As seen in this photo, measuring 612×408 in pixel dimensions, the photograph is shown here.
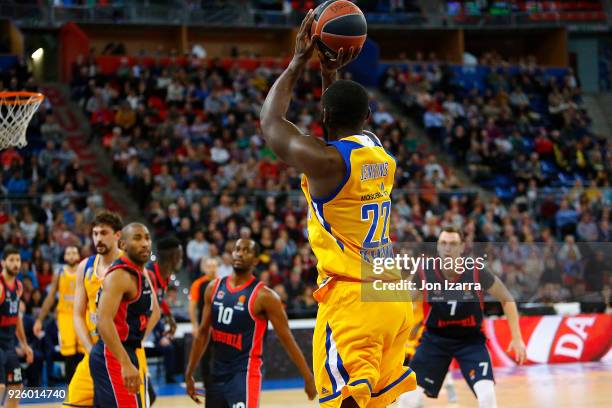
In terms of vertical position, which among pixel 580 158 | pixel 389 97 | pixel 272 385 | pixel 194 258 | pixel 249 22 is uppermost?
pixel 249 22

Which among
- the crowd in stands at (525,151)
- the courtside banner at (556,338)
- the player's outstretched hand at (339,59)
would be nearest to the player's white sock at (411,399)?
the player's outstretched hand at (339,59)

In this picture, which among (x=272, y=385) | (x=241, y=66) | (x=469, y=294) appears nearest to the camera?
(x=469, y=294)

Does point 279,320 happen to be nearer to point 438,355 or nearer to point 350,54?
point 438,355

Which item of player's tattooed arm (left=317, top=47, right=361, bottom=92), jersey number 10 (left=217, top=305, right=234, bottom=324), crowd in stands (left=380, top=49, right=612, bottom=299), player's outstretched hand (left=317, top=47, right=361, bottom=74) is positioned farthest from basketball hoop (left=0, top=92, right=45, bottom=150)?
crowd in stands (left=380, top=49, right=612, bottom=299)

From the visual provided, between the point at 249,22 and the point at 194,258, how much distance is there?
11.2 metres

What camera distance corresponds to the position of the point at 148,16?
23.0m

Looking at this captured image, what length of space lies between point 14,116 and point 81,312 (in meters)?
1.71

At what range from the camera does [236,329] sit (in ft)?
22.0

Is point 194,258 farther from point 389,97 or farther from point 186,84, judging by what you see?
point 389,97

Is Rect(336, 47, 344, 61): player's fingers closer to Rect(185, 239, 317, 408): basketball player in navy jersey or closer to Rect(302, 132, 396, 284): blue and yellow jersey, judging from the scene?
Rect(302, 132, 396, 284): blue and yellow jersey

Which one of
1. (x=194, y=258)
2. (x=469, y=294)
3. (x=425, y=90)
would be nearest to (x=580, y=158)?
(x=425, y=90)

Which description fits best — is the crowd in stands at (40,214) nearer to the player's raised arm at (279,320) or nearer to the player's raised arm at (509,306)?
the player's raised arm at (279,320)

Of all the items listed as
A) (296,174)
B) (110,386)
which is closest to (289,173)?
Answer: (296,174)

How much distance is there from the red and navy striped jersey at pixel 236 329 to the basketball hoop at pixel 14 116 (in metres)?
1.94
